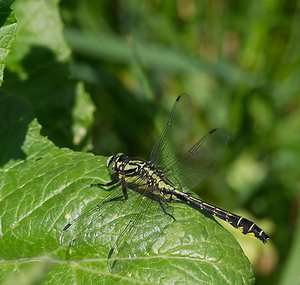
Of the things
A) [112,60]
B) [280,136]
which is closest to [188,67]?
[112,60]

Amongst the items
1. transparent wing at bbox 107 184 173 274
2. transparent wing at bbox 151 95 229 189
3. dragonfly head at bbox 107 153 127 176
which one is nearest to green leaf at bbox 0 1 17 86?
dragonfly head at bbox 107 153 127 176

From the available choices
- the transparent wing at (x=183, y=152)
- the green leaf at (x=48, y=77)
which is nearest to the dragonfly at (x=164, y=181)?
the transparent wing at (x=183, y=152)

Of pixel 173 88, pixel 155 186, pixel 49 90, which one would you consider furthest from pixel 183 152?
pixel 173 88

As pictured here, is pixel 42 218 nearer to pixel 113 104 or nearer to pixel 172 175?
pixel 172 175

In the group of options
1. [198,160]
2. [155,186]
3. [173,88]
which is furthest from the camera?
[173,88]

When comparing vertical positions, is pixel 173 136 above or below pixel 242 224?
above

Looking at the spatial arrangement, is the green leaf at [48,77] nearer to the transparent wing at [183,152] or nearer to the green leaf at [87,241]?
the transparent wing at [183,152]

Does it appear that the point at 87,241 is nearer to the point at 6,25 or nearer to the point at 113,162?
the point at 113,162

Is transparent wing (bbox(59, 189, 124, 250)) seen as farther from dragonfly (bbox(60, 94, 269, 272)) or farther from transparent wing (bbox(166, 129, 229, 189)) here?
transparent wing (bbox(166, 129, 229, 189))
